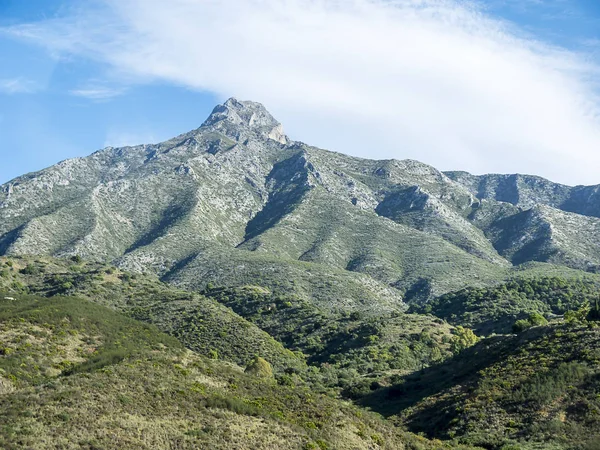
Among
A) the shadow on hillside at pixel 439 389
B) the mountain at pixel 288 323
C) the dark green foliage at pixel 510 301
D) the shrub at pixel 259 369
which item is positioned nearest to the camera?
the mountain at pixel 288 323

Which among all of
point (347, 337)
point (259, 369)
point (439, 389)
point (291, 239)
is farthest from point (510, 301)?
point (291, 239)

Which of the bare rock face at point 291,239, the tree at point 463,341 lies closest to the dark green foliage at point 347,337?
the tree at point 463,341

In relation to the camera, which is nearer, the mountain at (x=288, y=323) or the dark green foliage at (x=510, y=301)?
the mountain at (x=288, y=323)

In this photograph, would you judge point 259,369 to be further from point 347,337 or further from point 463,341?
point 463,341

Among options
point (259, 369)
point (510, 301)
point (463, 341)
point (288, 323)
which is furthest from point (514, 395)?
point (510, 301)

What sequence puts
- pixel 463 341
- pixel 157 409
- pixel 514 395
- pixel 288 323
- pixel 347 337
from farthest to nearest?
pixel 288 323 → pixel 347 337 → pixel 463 341 → pixel 514 395 → pixel 157 409

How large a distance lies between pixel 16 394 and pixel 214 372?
15.3 m

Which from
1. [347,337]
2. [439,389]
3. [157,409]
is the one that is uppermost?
[157,409]

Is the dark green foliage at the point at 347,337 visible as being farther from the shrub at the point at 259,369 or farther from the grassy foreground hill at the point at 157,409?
the grassy foreground hill at the point at 157,409

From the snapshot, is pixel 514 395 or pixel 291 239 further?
pixel 291 239

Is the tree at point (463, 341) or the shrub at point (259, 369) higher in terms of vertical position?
the tree at point (463, 341)

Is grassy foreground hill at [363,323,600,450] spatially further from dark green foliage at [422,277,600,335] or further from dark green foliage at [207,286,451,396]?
dark green foliage at [422,277,600,335]

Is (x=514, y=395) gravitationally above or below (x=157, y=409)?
above

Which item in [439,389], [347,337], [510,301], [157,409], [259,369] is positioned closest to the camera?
[157,409]
